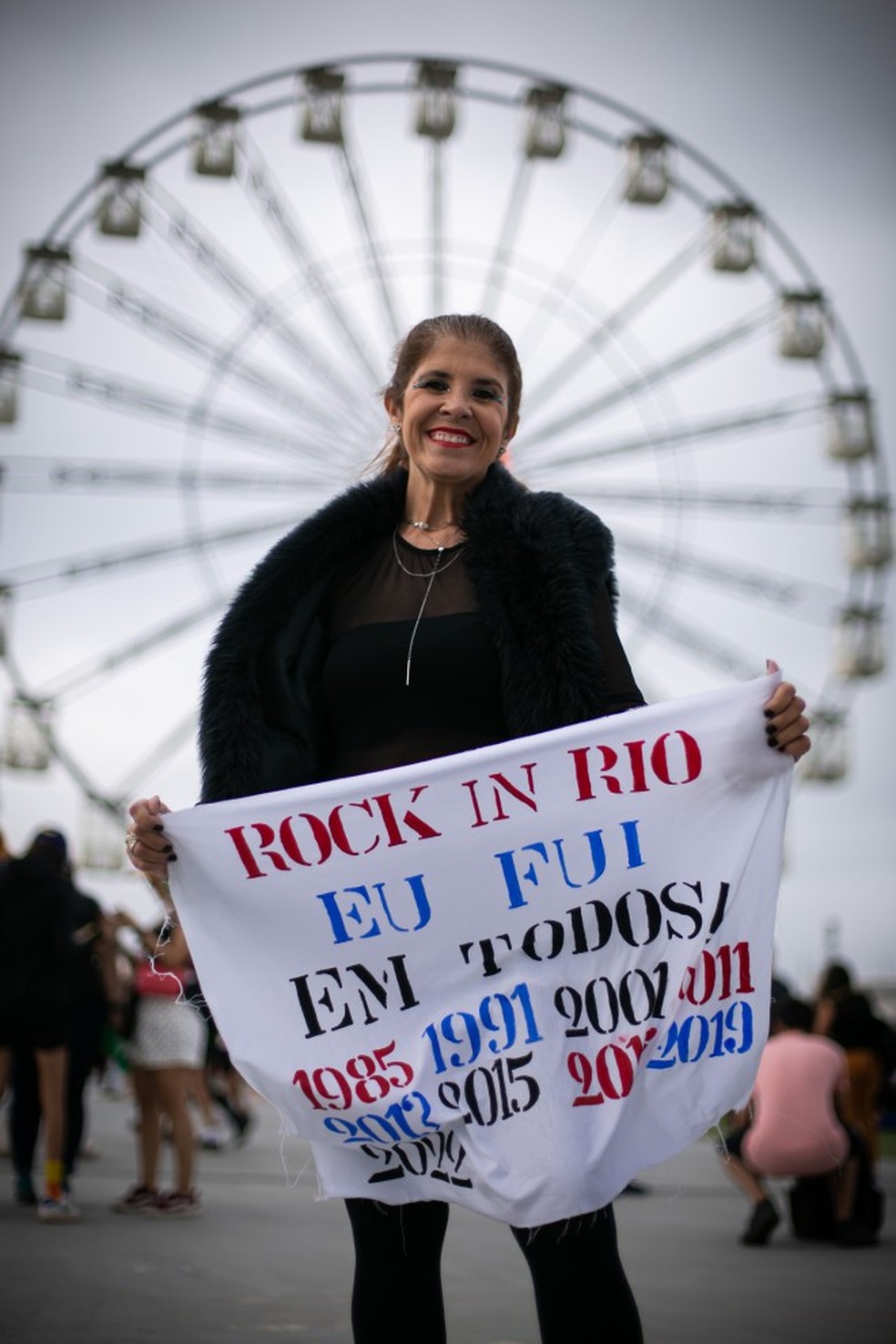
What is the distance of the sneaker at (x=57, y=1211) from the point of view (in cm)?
702

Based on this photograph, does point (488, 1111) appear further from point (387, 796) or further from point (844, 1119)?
point (844, 1119)

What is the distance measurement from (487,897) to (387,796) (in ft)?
0.79

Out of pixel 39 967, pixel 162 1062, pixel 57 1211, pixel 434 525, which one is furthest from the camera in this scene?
pixel 162 1062

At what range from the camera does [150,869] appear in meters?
3.00

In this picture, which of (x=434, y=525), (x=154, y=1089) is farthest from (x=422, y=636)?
(x=154, y=1089)

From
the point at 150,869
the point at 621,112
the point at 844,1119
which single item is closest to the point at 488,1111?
the point at 150,869

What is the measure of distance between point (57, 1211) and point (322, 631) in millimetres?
4821

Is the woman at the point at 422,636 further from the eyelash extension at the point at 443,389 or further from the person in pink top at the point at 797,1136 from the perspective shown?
the person in pink top at the point at 797,1136

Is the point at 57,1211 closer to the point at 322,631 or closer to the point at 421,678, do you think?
the point at 322,631

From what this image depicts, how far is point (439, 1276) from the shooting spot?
266cm

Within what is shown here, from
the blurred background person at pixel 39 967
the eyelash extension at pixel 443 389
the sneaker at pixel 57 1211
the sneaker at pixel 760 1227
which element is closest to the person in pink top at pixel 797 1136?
the sneaker at pixel 760 1227

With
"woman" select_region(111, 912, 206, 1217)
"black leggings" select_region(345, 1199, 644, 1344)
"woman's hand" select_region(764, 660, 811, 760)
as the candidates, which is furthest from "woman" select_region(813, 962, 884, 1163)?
"black leggings" select_region(345, 1199, 644, 1344)

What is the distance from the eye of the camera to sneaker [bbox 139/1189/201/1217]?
290 inches

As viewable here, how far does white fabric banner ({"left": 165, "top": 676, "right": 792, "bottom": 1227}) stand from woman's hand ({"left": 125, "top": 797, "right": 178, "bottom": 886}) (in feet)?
0.08
